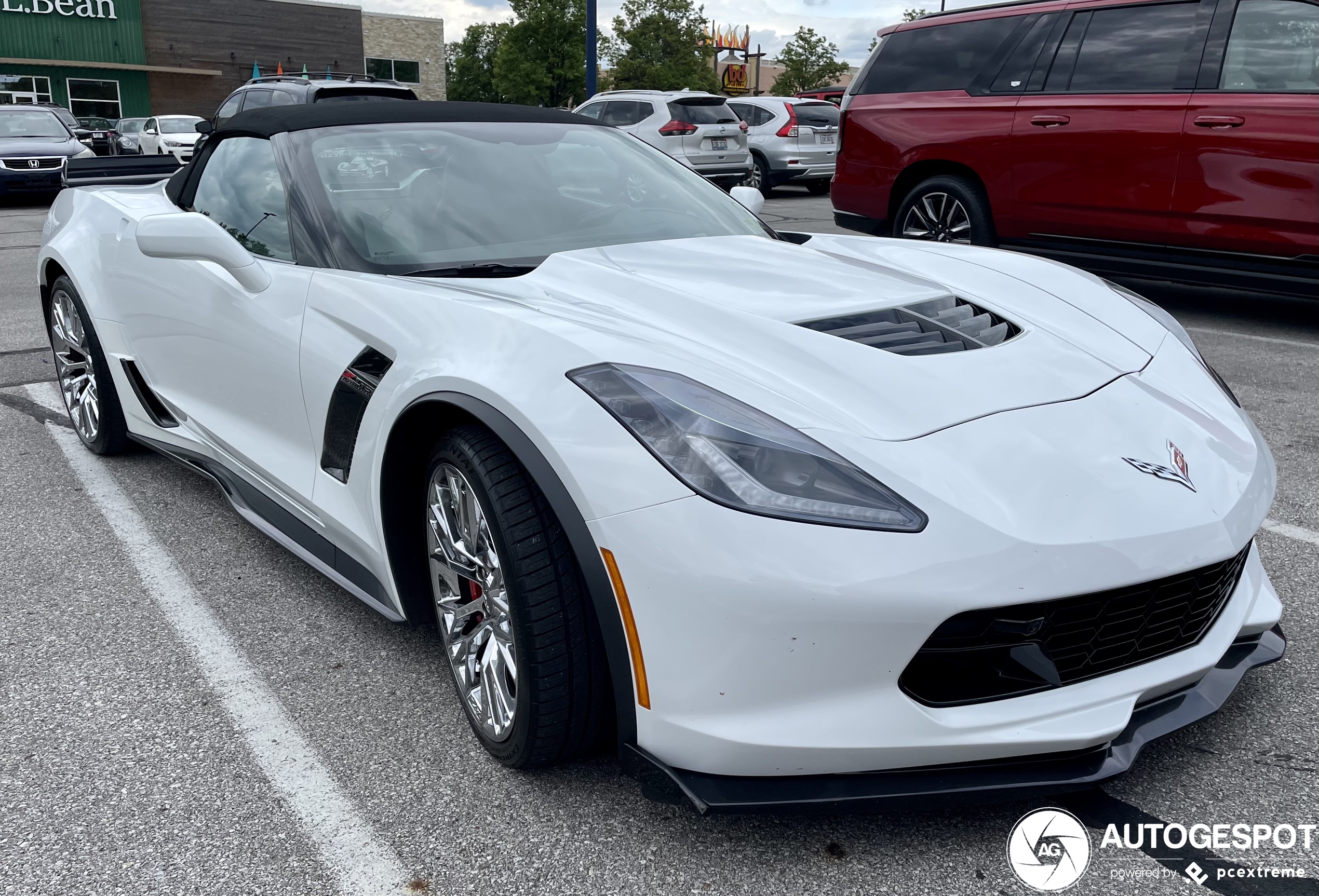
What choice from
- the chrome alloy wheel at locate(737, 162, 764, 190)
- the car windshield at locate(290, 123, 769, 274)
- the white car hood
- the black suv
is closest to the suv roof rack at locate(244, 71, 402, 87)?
the black suv

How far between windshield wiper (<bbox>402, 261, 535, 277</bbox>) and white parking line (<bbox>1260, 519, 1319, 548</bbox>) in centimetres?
239

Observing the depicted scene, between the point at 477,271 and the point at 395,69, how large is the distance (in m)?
51.9

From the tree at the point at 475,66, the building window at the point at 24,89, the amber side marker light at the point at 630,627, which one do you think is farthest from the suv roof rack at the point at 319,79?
the tree at the point at 475,66

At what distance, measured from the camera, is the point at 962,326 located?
246 cm

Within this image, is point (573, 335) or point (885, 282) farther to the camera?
point (885, 282)

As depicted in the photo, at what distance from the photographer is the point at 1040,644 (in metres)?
1.80

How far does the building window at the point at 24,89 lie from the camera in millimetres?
36938

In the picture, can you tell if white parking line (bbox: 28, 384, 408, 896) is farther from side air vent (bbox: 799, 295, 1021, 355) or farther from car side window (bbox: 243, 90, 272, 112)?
car side window (bbox: 243, 90, 272, 112)

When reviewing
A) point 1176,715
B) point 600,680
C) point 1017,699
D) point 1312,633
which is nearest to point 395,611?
point 600,680

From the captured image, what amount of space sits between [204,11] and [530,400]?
1869 inches

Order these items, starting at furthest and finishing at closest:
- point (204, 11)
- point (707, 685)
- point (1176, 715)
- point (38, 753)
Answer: point (204, 11) → point (38, 753) → point (1176, 715) → point (707, 685)

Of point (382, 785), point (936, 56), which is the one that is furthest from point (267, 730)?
point (936, 56)

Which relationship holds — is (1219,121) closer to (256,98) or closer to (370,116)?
(370,116)

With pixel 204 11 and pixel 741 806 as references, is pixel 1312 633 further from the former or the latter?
pixel 204 11
